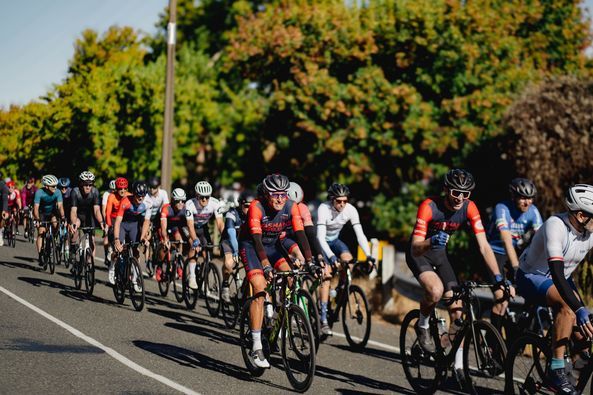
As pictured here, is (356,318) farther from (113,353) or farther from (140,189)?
(140,189)

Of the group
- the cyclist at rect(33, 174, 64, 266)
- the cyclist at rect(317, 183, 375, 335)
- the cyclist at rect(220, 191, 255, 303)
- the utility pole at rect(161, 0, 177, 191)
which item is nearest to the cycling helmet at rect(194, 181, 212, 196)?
the cyclist at rect(220, 191, 255, 303)

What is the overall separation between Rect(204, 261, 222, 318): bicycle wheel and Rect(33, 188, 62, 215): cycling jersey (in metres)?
4.87

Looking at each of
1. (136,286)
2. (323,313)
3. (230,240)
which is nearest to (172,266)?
(136,286)

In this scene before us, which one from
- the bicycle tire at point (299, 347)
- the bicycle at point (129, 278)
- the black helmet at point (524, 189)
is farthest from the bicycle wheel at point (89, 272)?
the black helmet at point (524, 189)

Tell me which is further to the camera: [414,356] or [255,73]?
[255,73]

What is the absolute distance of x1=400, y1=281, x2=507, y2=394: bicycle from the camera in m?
6.52

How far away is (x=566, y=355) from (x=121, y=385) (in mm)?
4034

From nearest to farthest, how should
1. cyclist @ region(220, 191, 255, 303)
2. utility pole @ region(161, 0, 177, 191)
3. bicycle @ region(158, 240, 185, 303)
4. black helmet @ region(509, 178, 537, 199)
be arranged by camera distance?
1. black helmet @ region(509, 178, 537, 199)
2. cyclist @ region(220, 191, 255, 303)
3. bicycle @ region(158, 240, 185, 303)
4. utility pole @ region(161, 0, 177, 191)

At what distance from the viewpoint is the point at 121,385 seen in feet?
23.1

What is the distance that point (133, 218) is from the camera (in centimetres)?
1327

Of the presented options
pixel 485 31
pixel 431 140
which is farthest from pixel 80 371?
pixel 485 31

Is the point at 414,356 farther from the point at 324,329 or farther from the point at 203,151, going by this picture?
the point at 203,151

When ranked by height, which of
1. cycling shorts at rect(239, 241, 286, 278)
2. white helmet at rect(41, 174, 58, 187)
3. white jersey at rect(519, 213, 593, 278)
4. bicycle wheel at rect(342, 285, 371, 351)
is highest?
white helmet at rect(41, 174, 58, 187)

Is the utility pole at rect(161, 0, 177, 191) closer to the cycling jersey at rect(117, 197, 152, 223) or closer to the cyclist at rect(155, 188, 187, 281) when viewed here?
the cyclist at rect(155, 188, 187, 281)
